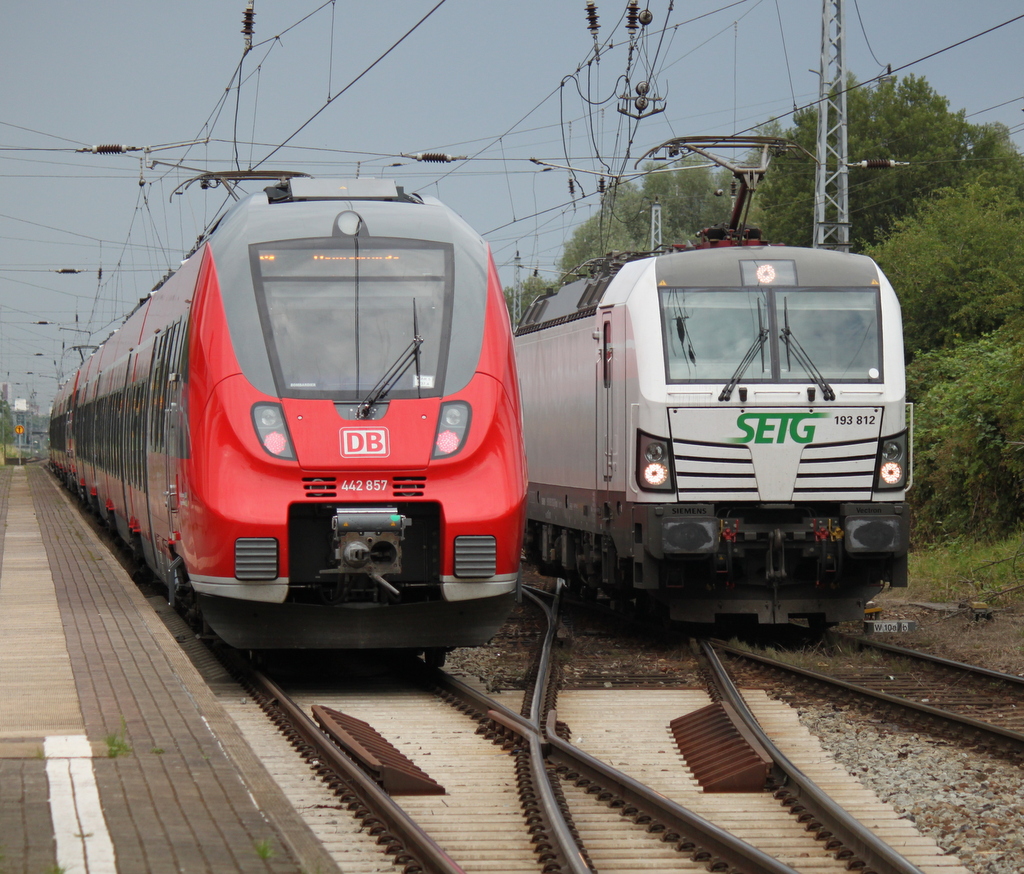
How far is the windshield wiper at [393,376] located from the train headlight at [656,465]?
2.91m

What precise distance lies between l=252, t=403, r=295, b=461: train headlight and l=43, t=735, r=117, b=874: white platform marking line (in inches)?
111

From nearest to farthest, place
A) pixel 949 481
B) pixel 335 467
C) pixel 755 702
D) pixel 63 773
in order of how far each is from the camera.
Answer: pixel 63 773 → pixel 335 467 → pixel 755 702 → pixel 949 481

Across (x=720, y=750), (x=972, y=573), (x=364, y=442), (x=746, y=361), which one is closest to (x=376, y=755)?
(x=720, y=750)

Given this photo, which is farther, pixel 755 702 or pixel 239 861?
pixel 755 702

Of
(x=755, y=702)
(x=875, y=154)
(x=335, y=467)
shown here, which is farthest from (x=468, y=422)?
(x=875, y=154)

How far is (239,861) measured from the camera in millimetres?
5137

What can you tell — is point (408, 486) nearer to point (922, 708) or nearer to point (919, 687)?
point (922, 708)

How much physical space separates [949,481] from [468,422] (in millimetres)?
12908

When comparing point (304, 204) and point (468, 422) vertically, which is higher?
point (304, 204)

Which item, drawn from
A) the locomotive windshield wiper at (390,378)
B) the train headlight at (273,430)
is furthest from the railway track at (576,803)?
the locomotive windshield wiper at (390,378)

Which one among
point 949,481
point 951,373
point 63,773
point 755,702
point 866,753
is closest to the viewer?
point 63,773

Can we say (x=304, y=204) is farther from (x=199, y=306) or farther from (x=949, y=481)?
(x=949, y=481)

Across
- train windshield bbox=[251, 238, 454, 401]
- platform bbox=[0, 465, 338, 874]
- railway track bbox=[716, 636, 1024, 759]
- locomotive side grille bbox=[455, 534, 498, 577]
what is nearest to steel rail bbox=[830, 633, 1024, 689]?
railway track bbox=[716, 636, 1024, 759]

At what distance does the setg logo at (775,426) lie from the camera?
1238 centimetres
